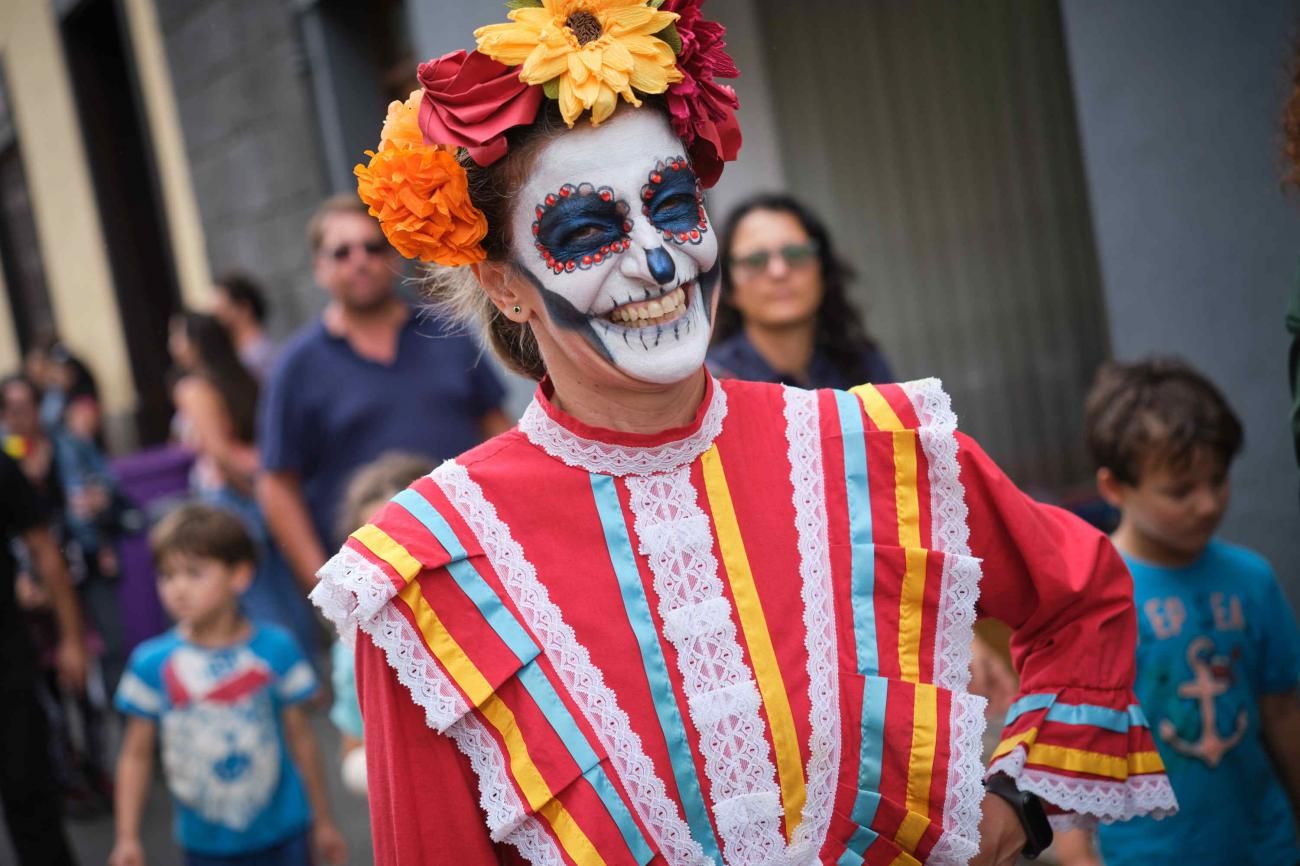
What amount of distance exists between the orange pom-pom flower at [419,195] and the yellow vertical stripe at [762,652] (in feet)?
1.61

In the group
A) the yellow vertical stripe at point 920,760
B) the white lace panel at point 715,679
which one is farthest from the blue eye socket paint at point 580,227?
the yellow vertical stripe at point 920,760

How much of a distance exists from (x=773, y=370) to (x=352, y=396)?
1.51 m

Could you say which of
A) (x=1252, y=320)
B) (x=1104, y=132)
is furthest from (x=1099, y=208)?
(x=1252, y=320)

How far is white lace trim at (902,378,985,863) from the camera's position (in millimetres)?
2047

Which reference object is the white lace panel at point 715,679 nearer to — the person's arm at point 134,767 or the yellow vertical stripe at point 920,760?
the yellow vertical stripe at point 920,760

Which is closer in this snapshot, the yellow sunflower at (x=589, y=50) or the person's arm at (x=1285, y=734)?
the yellow sunflower at (x=589, y=50)

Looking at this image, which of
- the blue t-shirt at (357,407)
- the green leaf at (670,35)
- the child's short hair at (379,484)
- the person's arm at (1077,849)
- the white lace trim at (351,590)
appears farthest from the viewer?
the blue t-shirt at (357,407)

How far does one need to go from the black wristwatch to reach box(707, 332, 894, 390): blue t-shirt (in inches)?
67.2

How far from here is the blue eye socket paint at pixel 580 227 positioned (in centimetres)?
199

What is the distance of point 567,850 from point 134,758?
2489 mm

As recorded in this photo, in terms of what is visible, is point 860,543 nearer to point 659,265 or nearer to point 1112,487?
point 659,265

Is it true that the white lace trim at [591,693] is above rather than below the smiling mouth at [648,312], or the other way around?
below

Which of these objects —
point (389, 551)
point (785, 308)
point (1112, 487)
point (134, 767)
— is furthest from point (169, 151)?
point (389, 551)

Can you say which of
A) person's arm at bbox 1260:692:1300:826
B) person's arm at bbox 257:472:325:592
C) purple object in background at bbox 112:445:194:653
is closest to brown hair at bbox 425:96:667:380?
person's arm at bbox 1260:692:1300:826
